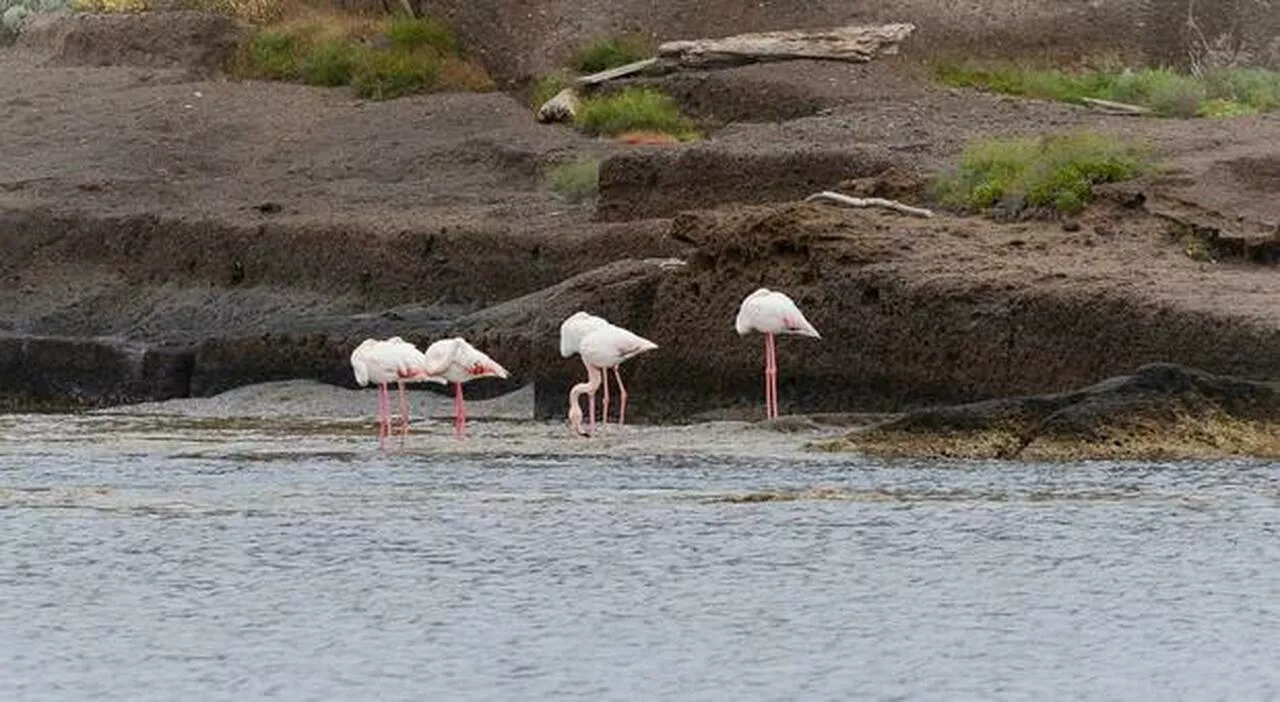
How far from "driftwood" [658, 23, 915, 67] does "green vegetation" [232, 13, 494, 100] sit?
2.95m

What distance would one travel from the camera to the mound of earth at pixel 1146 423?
72.2ft

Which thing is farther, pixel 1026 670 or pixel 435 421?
pixel 435 421

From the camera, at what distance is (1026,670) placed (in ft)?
51.7

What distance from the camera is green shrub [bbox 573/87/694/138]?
38656 millimetres

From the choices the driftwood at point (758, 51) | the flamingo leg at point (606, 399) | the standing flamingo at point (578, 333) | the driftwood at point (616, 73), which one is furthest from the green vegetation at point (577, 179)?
the standing flamingo at point (578, 333)

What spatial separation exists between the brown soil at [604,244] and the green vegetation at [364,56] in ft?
1.75

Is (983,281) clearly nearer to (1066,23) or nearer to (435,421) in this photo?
(435,421)

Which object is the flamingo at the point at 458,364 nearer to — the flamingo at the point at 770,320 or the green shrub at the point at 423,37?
the flamingo at the point at 770,320

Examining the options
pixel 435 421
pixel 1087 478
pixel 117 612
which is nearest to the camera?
pixel 117 612

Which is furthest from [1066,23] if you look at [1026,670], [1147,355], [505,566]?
[1026,670]

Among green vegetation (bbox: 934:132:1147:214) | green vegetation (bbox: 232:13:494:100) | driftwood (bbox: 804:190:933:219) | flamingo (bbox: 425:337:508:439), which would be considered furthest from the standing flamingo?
green vegetation (bbox: 232:13:494:100)

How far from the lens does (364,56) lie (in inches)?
1686

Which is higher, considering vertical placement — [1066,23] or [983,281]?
[1066,23]

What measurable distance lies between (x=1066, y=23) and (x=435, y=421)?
14.5 meters
